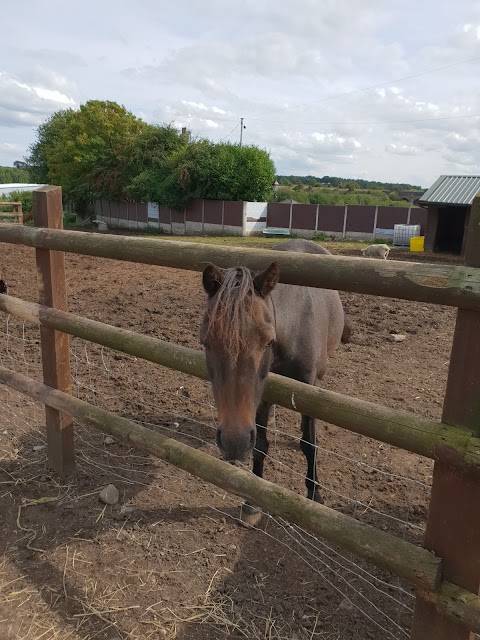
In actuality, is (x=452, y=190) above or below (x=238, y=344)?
above

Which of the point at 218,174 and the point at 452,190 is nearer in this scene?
the point at 452,190

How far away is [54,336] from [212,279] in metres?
1.82

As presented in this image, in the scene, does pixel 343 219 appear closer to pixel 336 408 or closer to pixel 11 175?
pixel 336 408

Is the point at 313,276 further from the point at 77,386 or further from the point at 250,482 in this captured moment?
the point at 77,386

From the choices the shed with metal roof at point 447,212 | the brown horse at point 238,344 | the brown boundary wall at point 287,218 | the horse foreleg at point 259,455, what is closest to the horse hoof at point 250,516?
the horse foreleg at point 259,455

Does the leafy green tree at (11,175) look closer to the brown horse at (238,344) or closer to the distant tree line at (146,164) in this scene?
the distant tree line at (146,164)

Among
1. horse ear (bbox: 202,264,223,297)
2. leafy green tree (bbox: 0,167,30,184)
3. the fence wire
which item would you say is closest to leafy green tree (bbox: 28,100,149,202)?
the fence wire

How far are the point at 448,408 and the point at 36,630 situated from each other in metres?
2.17

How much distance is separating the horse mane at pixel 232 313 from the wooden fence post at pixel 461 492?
0.77 m

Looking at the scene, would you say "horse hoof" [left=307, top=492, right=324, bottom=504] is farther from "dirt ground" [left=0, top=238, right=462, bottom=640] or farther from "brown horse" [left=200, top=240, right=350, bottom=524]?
"brown horse" [left=200, top=240, right=350, bottom=524]

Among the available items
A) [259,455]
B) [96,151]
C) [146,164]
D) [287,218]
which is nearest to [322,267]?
[259,455]

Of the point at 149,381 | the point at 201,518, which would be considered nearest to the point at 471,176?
the point at 149,381

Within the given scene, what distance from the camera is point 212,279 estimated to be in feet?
6.63

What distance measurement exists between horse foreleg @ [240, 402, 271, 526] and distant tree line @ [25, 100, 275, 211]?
1078 inches
